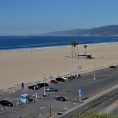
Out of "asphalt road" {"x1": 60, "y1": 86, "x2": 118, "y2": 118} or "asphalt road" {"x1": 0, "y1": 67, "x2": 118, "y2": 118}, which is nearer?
"asphalt road" {"x1": 60, "y1": 86, "x2": 118, "y2": 118}

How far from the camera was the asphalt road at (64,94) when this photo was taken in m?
41.8

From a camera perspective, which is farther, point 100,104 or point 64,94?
point 64,94

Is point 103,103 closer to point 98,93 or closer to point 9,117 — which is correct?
point 98,93

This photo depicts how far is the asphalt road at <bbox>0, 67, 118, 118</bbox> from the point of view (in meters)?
41.8

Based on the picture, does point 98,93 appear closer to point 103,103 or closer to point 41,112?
point 103,103

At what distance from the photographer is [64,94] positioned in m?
53.9

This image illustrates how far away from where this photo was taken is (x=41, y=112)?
41.7m

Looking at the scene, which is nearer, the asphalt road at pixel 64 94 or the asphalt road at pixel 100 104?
the asphalt road at pixel 100 104

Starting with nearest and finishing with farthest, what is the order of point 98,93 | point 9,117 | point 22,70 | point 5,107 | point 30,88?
1. point 9,117
2. point 5,107
3. point 98,93
4. point 30,88
5. point 22,70

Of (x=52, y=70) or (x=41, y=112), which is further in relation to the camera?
(x=52, y=70)

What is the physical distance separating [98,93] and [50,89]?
30.3ft

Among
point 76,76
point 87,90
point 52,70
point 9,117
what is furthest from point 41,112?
point 52,70

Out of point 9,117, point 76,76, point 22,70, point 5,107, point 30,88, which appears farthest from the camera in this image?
point 22,70

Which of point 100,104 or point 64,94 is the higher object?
point 100,104
